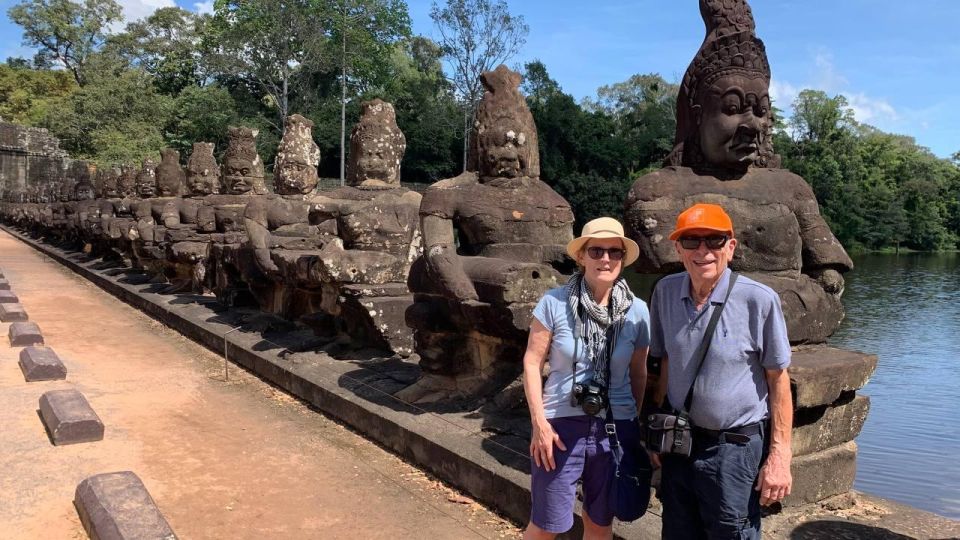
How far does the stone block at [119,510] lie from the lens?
3215 mm

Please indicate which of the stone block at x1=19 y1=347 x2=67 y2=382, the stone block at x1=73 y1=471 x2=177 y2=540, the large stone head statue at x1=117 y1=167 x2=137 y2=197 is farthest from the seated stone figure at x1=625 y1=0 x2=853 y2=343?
the large stone head statue at x1=117 y1=167 x2=137 y2=197

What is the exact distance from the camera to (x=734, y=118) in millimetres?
3502

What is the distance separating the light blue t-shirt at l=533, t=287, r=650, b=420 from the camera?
105 inches

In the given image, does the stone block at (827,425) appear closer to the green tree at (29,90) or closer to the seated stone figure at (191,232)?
the seated stone figure at (191,232)

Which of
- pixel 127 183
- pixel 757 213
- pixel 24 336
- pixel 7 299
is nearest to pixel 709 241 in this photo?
pixel 757 213

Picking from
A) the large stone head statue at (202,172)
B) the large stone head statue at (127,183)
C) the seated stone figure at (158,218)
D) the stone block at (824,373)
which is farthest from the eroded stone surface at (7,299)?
the stone block at (824,373)

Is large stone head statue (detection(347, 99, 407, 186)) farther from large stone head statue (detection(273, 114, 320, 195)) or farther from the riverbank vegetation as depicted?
the riverbank vegetation

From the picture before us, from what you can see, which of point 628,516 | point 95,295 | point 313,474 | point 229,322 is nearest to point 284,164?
point 229,322

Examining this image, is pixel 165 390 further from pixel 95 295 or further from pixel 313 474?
pixel 95 295

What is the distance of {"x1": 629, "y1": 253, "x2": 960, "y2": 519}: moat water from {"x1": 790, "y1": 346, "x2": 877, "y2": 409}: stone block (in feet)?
9.32

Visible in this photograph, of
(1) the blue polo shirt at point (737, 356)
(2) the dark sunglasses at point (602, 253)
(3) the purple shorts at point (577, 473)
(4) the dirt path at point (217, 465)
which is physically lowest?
(4) the dirt path at point (217, 465)

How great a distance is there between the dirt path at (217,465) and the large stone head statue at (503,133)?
194 cm

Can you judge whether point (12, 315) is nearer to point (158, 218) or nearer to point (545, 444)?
point (158, 218)

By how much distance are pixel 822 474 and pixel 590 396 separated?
137 centimetres
